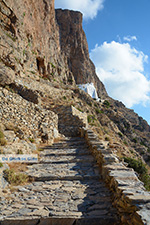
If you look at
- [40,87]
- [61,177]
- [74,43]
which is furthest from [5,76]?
[74,43]

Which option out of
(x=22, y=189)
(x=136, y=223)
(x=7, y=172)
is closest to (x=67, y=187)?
(x=22, y=189)

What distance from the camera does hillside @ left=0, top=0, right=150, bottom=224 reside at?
7.66 m

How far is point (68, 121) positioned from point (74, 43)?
43.2m

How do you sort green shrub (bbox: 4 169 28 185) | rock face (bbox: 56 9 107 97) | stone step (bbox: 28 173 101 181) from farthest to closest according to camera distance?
1. rock face (bbox: 56 9 107 97)
2. stone step (bbox: 28 173 101 181)
3. green shrub (bbox: 4 169 28 185)

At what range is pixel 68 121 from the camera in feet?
40.3

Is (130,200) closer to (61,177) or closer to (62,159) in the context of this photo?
(61,177)

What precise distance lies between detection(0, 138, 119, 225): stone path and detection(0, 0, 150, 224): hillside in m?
1.96

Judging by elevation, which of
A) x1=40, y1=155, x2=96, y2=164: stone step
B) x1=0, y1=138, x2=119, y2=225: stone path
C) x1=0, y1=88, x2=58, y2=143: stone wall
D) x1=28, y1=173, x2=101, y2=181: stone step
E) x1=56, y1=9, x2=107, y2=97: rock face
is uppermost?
x1=56, y1=9, x2=107, y2=97: rock face

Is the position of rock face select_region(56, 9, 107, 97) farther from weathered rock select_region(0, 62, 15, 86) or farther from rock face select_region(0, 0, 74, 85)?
weathered rock select_region(0, 62, 15, 86)

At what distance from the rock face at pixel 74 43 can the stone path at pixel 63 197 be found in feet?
144

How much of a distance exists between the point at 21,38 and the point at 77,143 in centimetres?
1805

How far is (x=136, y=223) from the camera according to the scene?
7.13ft

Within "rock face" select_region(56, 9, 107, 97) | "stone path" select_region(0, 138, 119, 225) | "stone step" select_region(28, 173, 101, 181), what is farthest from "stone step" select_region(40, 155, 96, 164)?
"rock face" select_region(56, 9, 107, 97)

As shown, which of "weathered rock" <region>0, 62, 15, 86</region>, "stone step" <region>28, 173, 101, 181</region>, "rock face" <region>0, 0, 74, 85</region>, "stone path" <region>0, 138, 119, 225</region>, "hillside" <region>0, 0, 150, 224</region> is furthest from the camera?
"rock face" <region>0, 0, 74, 85</region>
